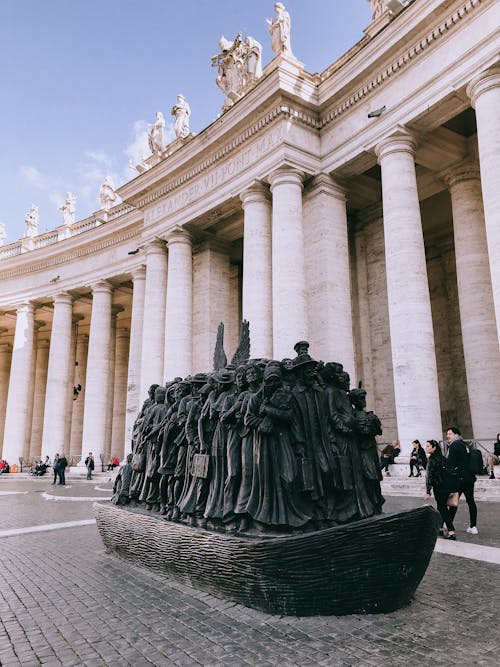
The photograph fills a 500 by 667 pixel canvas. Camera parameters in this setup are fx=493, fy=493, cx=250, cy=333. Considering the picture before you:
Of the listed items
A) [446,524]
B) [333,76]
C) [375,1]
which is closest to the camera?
[446,524]

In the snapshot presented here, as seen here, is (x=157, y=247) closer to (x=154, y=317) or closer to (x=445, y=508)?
(x=154, y=317)

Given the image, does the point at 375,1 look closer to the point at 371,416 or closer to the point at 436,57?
the point at 436,57

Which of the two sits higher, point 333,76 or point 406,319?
point 333,76

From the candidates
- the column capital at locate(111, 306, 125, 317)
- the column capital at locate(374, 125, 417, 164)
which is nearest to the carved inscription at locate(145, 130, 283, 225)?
the column capital at locate(374, 125, 417, 164)

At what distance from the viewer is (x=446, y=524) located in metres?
7.85

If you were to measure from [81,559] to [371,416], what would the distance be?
184 inches

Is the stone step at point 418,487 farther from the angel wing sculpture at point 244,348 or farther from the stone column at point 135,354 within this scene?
the stone column at point 135,354

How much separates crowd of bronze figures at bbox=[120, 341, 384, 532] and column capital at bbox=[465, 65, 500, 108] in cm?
1240

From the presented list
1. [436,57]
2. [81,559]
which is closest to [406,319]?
[436,57]

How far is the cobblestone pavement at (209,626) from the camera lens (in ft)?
12.1

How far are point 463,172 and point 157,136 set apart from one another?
16878 millimetres

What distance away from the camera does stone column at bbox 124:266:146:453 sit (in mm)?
24719

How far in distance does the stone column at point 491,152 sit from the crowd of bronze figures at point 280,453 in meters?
9.60

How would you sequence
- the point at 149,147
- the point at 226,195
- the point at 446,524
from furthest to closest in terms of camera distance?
the point at 149,147 < the point at 226,195 < the point at 446,524
